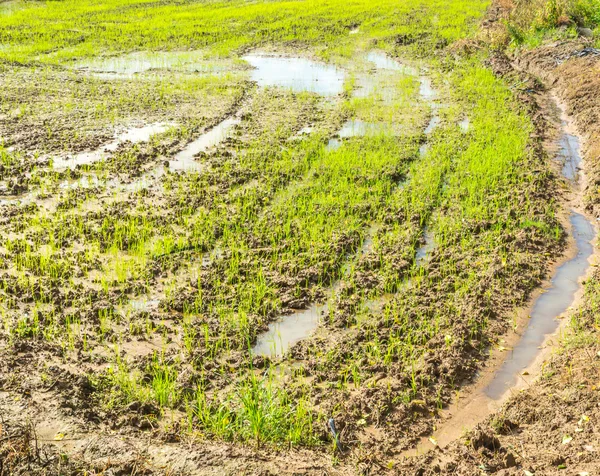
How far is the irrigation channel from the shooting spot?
14.4 ft

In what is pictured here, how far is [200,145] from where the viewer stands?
32.7 ft

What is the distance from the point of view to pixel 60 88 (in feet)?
43.0

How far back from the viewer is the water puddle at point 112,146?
8.99 m

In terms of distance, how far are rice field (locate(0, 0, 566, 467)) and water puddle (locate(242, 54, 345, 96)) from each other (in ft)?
0.72

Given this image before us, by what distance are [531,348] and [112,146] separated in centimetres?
737

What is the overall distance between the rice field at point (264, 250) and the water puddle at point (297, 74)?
219 millimetres

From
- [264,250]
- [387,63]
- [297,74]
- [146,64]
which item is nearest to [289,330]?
[264,250]

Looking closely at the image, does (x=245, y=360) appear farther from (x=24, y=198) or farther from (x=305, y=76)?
(x=305, y=76)

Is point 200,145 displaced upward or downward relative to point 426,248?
upward

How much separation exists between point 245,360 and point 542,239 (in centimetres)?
400

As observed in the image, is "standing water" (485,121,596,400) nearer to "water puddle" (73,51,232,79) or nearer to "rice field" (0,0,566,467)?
"rice field" (0,0,566,467)

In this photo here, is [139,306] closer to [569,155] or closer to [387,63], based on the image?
[569,155]

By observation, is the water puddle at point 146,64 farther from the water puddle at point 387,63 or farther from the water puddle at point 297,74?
the water puddle at point 387,63

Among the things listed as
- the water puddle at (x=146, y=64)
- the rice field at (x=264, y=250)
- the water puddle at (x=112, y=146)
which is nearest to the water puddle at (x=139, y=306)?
the rice field at (x=264, y=250)
